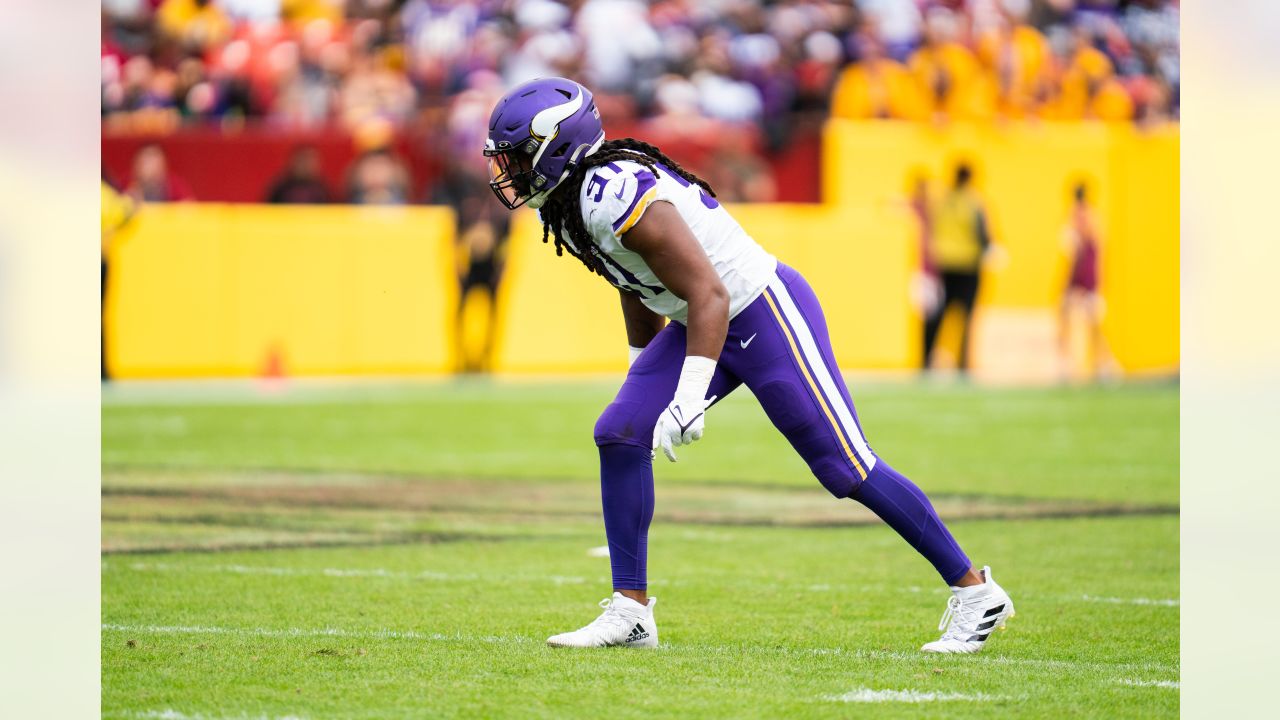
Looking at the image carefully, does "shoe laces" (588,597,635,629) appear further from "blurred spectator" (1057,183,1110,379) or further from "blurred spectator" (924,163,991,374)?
"blurred spectator" (1057,183,1110,379)

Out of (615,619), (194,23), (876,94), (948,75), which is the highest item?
(194,23)

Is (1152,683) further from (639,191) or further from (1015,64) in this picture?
(1015,64)

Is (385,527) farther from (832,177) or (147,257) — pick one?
(832,177)

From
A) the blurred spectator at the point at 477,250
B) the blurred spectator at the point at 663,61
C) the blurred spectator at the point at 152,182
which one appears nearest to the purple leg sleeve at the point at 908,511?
the blurred spectator at the point at 477,250

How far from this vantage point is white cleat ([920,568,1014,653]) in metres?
5.11

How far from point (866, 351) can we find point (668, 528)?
1059cm

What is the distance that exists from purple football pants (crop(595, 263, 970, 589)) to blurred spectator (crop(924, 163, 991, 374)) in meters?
12.7

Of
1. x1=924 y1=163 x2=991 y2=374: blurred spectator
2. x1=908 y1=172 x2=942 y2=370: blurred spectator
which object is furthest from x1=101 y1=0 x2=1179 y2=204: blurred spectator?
x1=924 y1=163 x2=991 y2=374: blurred spectator

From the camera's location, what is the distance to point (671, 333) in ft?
17.4

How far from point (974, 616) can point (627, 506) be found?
1068 mm

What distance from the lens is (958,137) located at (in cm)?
1938

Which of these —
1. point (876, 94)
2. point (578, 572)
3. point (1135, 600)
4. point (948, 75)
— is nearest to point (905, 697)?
point (1135, 600)
